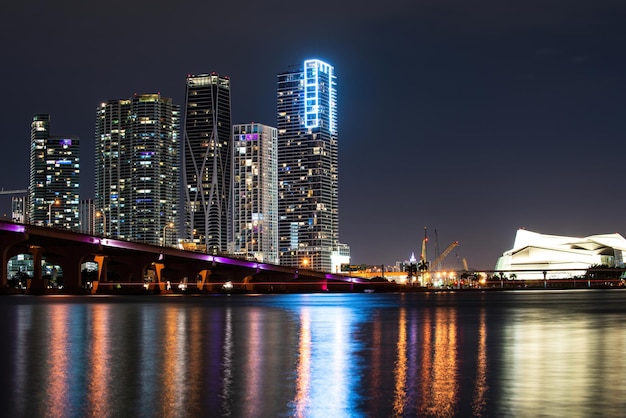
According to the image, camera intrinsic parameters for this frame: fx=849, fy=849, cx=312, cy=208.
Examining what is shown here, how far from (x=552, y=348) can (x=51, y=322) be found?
1104 inches

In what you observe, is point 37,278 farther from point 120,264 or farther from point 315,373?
point 315,373

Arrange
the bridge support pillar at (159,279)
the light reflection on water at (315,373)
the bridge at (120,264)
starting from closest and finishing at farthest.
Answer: the light reflection on water at (315,373), the bridge at (120,264), the bridge support pillar at (159,279)

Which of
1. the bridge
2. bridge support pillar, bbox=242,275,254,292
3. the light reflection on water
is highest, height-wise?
the bridge

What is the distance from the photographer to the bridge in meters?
123

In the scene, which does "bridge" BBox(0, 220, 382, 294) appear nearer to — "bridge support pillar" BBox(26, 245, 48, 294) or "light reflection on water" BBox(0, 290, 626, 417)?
"bridge support pillar" BBox(26, 245, 48, 294)

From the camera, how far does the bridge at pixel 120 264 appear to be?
123438mm

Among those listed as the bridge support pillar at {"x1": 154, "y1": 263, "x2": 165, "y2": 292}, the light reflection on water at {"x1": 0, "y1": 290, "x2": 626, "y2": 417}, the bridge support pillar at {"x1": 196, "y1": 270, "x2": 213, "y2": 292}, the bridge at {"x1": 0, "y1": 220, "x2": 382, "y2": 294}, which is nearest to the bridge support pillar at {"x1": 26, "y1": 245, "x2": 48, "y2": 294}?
the bridge at {"x1": 0, "y1": 220, "x2": 382, "y2": 294}

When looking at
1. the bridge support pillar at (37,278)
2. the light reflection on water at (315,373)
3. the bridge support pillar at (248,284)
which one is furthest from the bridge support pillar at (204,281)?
the light reflection on water at (315,373)

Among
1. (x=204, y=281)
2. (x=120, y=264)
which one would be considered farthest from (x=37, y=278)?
(x=204, y=281)

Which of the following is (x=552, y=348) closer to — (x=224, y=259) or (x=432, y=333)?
(x=432, y=333)

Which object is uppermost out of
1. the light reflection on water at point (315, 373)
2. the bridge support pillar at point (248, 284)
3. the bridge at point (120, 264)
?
the bridge at point (120, 264)

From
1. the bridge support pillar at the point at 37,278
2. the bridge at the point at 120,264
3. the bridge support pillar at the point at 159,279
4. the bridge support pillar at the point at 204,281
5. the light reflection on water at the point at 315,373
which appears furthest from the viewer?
the bridge support pillar at the point at 204,281

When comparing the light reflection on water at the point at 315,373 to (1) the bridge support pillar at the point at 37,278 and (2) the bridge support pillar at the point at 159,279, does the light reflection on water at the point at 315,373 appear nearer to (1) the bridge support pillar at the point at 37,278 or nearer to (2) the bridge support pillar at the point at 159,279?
(1) the bridge support pillar at the point at 37,278

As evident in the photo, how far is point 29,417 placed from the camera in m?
15.0
